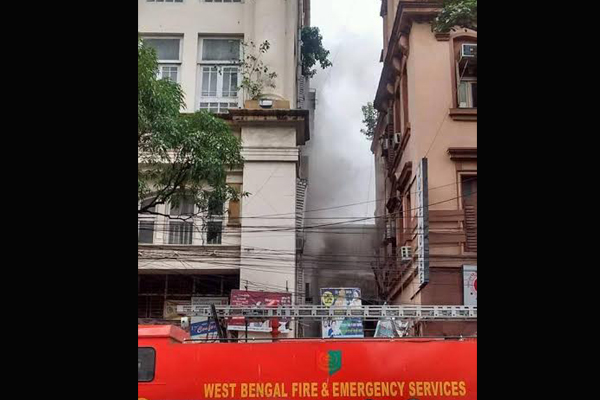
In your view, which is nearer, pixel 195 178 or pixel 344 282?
pixel 195 178

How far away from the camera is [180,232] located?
53.9ft

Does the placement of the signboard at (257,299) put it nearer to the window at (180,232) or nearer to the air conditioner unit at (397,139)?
the window at (180,232)

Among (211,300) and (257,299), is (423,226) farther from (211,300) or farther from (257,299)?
(211,300)

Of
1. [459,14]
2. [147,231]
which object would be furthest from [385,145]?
[459,14]

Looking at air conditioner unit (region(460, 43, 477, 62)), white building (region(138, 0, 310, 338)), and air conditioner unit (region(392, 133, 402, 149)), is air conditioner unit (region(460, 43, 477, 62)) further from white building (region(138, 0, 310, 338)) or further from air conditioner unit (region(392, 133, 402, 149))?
white building (region(138, 0, 310, 338))

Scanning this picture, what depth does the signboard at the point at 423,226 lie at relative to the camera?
1370 cm

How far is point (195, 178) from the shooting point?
10961mm

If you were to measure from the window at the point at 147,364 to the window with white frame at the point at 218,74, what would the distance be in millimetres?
9861

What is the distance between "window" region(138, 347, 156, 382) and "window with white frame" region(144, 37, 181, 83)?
34.0 ft

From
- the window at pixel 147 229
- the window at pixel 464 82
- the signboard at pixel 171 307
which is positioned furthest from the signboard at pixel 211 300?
the window at pixel 464 82
